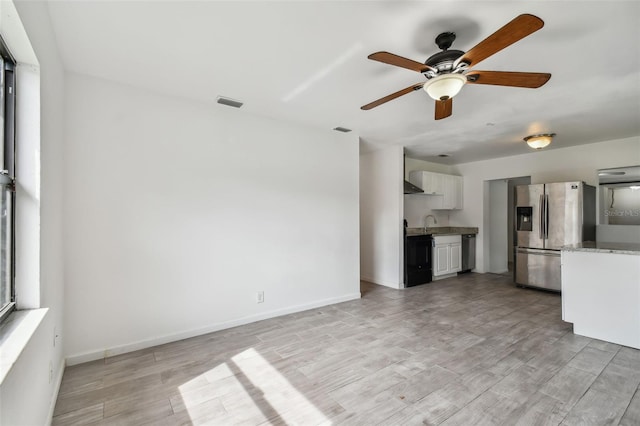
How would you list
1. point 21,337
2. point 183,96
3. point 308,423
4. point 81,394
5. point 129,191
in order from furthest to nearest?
point 183,96 → point 129,191 → point 81,394 → point 308,423 → point 21,337

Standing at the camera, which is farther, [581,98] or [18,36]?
[581,98]

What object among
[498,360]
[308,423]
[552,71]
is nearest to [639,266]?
[498,360]

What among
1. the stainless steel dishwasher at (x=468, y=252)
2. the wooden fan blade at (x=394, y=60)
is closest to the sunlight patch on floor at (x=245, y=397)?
the wooden fan blade at (x=394, y=60)

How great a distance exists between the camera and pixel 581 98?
3135 millimetres

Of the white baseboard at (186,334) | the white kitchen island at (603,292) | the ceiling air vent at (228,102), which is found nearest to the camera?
the white baseboard at (186,334)

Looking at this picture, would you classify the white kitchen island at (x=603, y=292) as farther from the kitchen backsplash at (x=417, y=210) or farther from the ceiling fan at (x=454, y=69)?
the kitchen backsplash at (x=417, y=210)

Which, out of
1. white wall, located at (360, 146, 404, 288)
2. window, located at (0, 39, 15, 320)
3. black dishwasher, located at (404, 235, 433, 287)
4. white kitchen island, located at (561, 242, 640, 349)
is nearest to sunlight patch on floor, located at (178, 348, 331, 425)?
window, located at (0, 39, 15, 320)

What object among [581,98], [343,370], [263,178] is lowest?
[343,370]

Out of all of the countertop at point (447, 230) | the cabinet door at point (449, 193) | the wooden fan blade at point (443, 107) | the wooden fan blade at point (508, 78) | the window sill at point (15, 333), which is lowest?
the window sill at point (15, 333)

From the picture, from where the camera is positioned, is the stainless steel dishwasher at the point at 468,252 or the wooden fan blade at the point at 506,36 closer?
the wooden fan blade at the point at 506,36

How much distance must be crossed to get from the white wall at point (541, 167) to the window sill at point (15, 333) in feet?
23.5

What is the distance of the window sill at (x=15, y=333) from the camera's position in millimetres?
1111

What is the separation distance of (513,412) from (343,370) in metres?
1.22

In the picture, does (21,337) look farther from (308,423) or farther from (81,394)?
(308,423)
